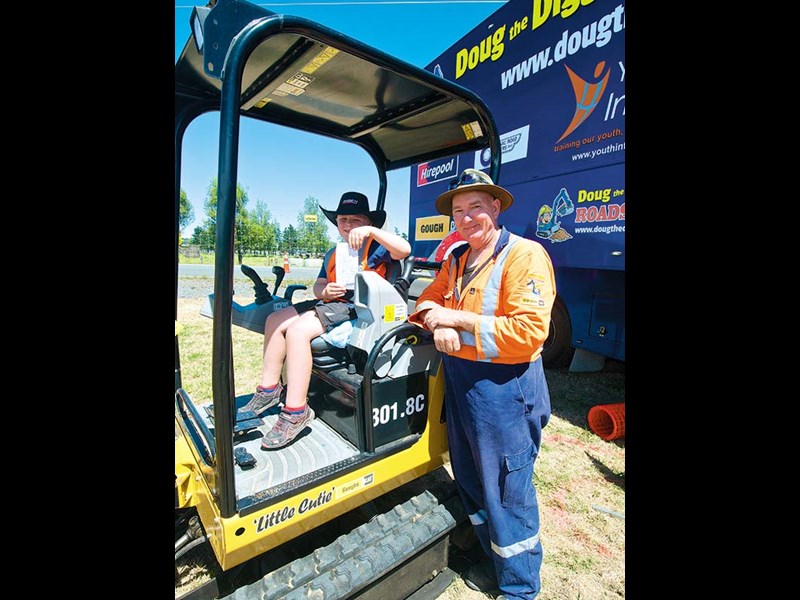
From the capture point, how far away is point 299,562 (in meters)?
1.51

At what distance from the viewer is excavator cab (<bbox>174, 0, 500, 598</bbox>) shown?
48.8 inches

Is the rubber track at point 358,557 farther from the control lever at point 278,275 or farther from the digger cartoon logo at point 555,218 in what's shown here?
the digger cartoon logo at point 555,218

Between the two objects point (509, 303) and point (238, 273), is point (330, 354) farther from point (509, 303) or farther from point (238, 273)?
point (238, 273)

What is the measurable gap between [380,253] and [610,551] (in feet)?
7.34

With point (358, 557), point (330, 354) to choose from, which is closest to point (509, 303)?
point (330, 354)

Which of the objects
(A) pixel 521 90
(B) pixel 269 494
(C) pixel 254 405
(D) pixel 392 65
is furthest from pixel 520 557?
(A) pixel 521 90

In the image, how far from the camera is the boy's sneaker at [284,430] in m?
1.90

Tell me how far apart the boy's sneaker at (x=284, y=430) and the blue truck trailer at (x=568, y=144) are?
2.99m

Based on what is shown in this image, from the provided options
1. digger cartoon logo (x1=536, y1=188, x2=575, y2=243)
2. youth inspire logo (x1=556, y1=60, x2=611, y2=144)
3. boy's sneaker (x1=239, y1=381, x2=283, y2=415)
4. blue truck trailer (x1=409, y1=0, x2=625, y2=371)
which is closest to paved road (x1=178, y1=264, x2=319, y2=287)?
boy's sneaker (x1=239, y1=381, x2=283, y2=415)

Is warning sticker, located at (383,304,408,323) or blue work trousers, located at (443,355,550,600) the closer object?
blue work trousers, located at (443,355,550,600)

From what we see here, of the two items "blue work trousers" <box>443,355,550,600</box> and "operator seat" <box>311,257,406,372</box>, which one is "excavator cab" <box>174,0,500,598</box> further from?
"blue work trousers" <box>443,355,550,600</box>

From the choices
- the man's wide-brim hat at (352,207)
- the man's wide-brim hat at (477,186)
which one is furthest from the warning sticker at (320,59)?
the man's wide-brim hat at (352,207)

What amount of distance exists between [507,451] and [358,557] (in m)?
0.77

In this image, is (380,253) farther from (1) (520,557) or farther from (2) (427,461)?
(1) (520,557)
